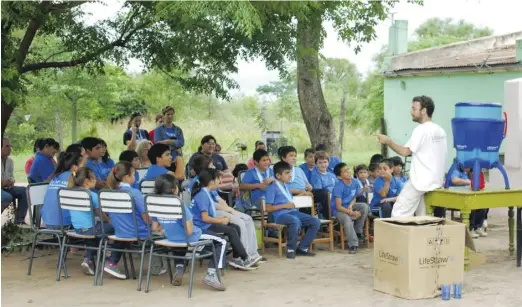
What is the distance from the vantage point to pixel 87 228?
8.77m

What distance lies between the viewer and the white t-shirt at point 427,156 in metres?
8.59

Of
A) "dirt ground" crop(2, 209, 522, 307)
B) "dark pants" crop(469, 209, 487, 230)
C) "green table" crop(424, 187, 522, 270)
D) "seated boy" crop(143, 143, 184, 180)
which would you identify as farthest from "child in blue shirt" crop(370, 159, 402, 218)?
"seated boy" crop(143, 143, 184, 180)

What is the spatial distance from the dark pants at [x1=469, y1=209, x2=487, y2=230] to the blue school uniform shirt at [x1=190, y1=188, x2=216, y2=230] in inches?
173

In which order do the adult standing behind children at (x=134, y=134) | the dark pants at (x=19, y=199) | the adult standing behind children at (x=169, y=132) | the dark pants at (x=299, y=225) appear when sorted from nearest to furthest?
the dark pants at (x=299, y=225)
the dark pants at (x=19, y=199)
the adult standing behind children at (x=169, y=132)
the adult standing behind children at (x=134, y=134)

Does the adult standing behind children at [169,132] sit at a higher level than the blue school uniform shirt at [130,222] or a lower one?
higher

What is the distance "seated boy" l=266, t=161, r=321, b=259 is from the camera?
1001 cm

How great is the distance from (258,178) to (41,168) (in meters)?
2.87

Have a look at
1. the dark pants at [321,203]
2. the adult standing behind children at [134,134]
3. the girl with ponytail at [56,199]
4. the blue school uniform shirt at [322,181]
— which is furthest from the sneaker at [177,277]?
the adult standing behind children at [134,134]

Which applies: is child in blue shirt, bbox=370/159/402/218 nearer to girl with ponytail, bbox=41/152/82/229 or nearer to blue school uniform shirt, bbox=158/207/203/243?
blue school uniform shirt, bbox=158/207/203/243

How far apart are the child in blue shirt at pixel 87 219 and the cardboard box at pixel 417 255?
9.29 feet

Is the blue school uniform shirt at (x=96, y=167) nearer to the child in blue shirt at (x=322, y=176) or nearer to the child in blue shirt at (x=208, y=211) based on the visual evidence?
the child in blue shirt at (x=208, y=211)

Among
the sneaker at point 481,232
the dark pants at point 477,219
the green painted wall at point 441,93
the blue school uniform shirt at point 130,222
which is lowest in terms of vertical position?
the sneaker at point 481,232

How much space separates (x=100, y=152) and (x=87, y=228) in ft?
6.62

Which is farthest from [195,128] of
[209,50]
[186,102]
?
[209,50]
